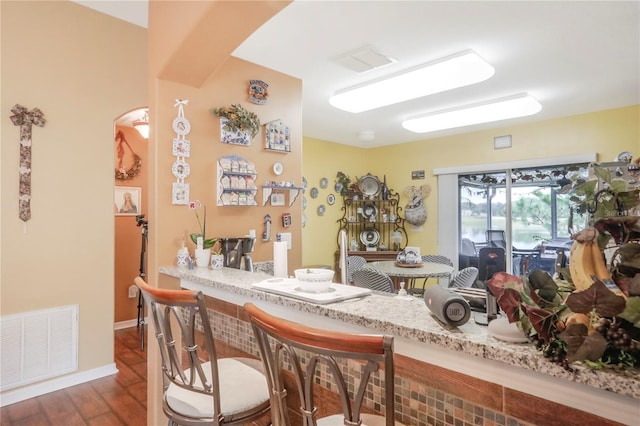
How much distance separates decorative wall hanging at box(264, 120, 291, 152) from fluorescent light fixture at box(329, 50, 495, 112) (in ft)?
2.21

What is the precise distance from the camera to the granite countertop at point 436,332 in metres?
0.67

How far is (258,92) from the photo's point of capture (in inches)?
106

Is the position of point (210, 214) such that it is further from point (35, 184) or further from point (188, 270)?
point (35, 184)

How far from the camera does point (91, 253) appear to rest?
2.91 metres

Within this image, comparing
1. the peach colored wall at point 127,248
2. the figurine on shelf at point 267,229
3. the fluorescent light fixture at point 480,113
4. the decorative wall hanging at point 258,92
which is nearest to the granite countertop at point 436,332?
the figurine on shelf at point 267,229

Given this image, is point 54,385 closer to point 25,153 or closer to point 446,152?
point 25,153

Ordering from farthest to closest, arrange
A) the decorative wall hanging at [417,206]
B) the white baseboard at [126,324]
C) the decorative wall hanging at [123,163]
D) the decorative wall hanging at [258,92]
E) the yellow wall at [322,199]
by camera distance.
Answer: the decorative wall hanging at [417,206] < the yellow wall at [322,199] < the decorative wall hanging at [123,163] < the white baseboard at [126,324] < the decorative wall hanging at [258,92]

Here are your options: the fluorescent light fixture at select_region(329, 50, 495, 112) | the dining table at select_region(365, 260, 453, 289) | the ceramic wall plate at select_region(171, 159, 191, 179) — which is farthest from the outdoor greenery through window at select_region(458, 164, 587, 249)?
the ceramic wall plate at select_region(171, 159, 191, 179)

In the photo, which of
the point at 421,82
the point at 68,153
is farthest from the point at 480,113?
the point at 68,153

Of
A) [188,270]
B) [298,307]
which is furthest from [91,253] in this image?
[298,307]

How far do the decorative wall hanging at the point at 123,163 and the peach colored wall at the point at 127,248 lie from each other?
3 cm

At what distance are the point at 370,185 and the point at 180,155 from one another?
428 centimetres

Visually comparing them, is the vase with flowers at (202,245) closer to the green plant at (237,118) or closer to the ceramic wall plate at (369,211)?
the green plant at (237,118)

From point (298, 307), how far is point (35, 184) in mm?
2472
